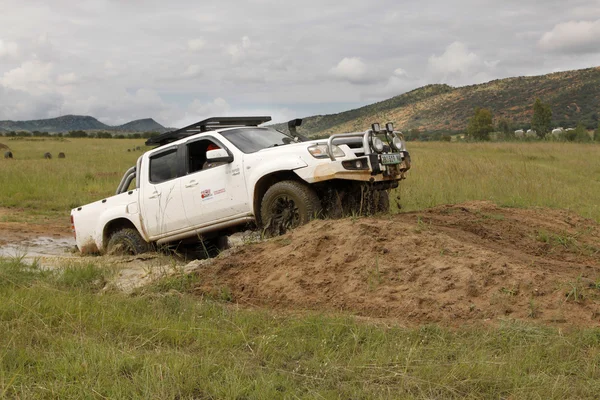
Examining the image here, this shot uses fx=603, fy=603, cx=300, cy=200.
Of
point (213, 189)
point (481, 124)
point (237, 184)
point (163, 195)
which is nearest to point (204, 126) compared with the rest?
point (163, 195)

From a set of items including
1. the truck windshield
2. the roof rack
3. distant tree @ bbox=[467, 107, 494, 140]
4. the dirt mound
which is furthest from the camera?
distant tree @ bbox=[467, 107, 494, 140]

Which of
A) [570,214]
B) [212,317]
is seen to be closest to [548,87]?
[570,214]

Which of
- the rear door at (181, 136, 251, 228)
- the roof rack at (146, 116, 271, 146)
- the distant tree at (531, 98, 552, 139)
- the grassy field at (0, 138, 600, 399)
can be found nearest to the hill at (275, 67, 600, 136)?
the distant tree at (531, 98, 552, 139)

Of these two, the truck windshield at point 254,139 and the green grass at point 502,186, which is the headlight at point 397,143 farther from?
the green grass at point 502,186

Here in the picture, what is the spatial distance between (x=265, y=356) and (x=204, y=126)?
207 inches

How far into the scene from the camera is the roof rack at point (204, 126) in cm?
900

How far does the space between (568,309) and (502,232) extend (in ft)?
9.03

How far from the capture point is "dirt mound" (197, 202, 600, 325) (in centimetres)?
512

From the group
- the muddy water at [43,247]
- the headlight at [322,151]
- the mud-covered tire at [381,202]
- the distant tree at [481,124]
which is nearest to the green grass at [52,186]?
the muddy water at [43,247]

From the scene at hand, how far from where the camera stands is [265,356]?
4340 millimetres

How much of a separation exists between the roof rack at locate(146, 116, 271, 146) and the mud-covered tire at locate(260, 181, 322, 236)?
206 centimetres

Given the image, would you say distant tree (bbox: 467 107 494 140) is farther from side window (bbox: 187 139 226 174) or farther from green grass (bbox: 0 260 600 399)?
green grass (bbox: 0 260 600 399)

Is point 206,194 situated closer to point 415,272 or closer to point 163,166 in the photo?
point 163,166

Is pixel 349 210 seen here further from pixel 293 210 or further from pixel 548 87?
pixel 548 87
